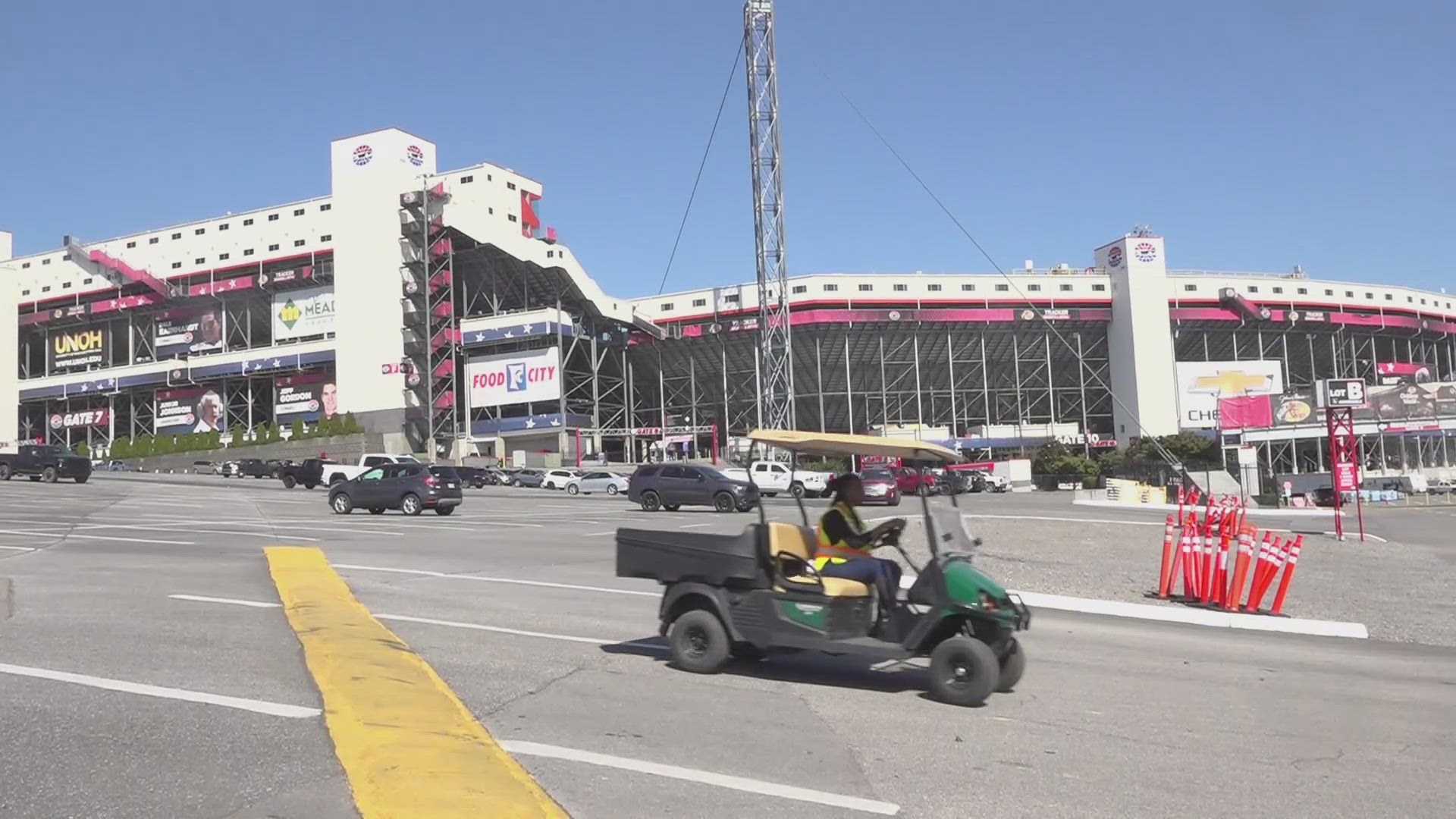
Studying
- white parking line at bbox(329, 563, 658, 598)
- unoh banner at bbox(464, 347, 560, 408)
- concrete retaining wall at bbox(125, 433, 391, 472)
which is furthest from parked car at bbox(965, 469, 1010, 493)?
white parking line at bbox(329, 563, 658, 598)

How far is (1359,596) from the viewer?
578 inches

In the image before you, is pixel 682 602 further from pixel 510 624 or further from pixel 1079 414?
pixel 1079 414

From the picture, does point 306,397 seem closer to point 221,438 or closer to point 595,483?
point 221,438

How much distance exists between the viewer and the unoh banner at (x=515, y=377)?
253ft

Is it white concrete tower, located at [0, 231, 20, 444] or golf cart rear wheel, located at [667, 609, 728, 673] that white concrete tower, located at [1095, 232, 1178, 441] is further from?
white concrete tower, located at [0, 231, 20, 444]

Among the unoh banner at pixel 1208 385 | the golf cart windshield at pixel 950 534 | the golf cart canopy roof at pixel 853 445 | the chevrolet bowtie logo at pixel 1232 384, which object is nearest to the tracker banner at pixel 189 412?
the unoh banner at pixel 1208 385

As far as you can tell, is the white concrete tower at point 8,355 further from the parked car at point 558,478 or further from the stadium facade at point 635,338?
the parked car at point 558,478

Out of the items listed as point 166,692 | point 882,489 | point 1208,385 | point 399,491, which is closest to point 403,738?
point 166,692

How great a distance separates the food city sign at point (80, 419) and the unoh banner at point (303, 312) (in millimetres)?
20616

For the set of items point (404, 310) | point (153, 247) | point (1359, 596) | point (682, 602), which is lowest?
point (1359, 596)

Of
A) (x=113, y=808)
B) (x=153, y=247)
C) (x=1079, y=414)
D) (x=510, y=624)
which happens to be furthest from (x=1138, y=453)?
(x=153, y=247)

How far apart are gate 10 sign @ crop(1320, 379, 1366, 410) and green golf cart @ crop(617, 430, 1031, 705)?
2138cm

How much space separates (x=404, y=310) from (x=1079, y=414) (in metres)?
53.5

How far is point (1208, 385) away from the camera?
81.3m
